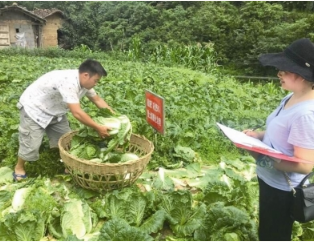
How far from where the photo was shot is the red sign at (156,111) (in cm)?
397

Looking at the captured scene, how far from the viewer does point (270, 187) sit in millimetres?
2367

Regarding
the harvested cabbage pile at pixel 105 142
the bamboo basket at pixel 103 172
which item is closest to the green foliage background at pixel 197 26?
the harvested cabbage pile at pixel 105 142

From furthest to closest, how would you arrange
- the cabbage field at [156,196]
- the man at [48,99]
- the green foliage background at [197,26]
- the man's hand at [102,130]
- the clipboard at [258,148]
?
the green foliage background at [197,26], the man at [48,99], the man's hand at [102,130], the cabbage field at [156,196], the clipboard at [258,148]

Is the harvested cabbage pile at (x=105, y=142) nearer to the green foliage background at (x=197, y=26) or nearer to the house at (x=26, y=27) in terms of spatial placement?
the green foliage background at (x=197, y=26)

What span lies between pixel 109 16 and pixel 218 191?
2748cm

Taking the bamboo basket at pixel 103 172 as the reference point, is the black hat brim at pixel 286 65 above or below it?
above

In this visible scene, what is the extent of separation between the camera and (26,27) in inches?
1077

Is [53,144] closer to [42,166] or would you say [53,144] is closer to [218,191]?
[42,166]

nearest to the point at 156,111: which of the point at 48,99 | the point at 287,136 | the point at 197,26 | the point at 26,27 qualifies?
the point at 48,99

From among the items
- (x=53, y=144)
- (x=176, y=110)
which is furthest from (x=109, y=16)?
(x=53, y=144)

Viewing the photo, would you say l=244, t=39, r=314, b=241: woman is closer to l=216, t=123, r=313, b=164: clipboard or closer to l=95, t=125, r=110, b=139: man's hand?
l=216, t=123, r=313, b=164: clipboard

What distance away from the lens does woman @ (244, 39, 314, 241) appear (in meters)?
2.06

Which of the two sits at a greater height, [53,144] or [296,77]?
[296,77]

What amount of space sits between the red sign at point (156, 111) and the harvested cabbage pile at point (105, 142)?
0.42 metres
